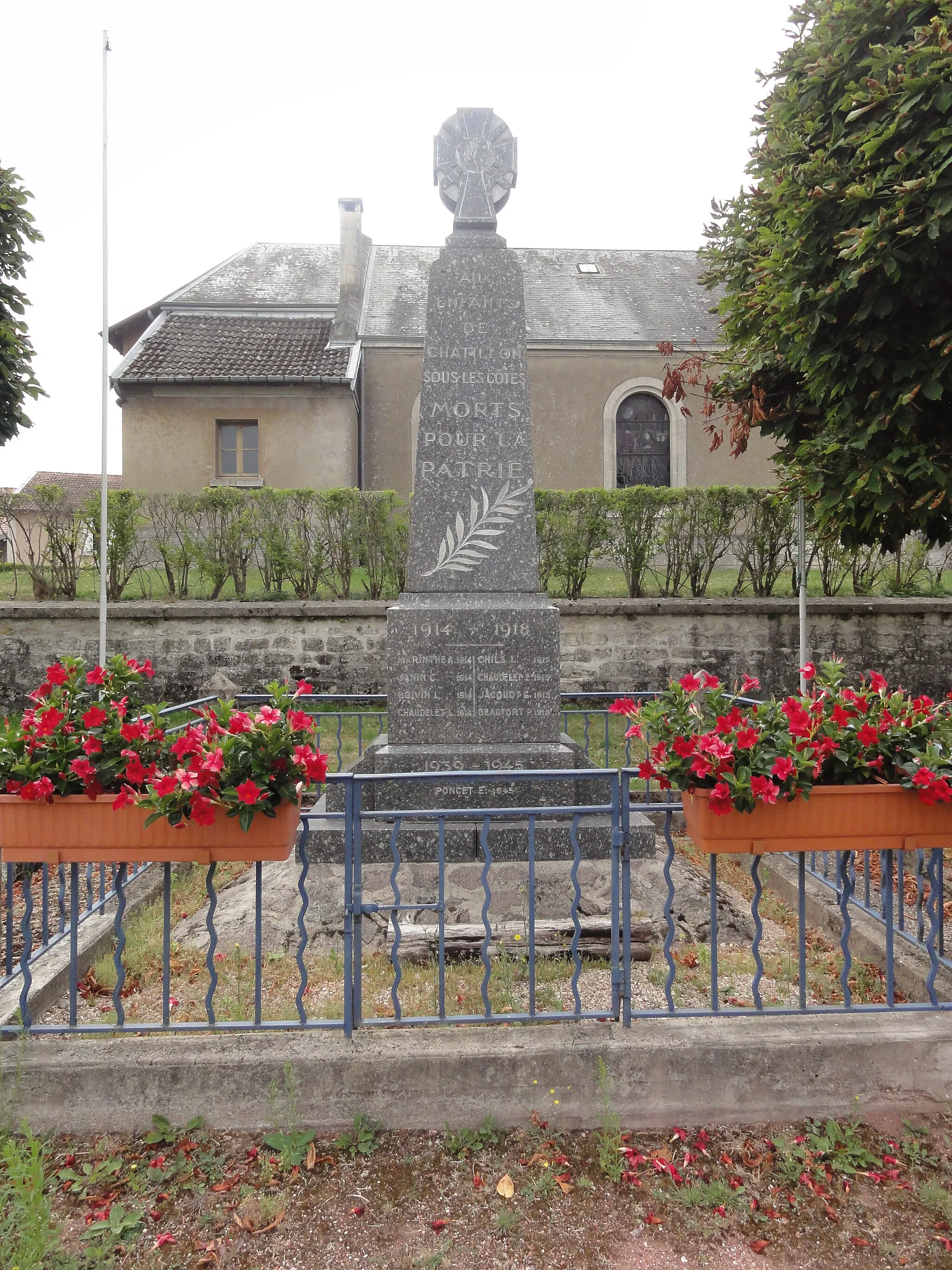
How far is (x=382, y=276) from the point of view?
18734 millimetres

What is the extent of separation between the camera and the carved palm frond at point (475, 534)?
5.04 m

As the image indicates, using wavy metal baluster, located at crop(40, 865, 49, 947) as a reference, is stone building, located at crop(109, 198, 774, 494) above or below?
above

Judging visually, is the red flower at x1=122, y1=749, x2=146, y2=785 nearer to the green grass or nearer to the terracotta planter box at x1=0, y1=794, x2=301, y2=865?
the terracotta planter box at x1=0, y1=794, x2=301, y2=865

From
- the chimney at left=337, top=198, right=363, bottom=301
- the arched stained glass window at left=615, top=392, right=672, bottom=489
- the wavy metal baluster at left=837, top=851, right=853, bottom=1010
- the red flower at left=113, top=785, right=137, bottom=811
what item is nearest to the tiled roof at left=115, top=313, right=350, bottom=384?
the chimney at left=337, top=198, right=363, bottom=301

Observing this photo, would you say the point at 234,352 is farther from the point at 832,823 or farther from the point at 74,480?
the point at 74,480

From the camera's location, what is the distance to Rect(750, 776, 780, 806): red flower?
2680 millimetres

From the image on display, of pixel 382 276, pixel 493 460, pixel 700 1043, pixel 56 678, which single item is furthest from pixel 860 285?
pixel 382 276

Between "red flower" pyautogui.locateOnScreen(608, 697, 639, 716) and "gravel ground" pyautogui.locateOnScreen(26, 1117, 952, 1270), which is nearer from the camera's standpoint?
"gravel ground" pyautogui.locateOnScreen(26, 1117, 952, 1270)

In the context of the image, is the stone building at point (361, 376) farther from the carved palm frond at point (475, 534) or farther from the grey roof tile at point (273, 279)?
the carved palm frond at point (475, 534)

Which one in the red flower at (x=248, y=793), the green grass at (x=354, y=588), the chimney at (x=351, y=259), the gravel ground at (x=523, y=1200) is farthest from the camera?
the chimney at (x=351, y=259)

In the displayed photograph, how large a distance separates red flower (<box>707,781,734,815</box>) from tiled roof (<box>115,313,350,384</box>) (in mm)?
13860

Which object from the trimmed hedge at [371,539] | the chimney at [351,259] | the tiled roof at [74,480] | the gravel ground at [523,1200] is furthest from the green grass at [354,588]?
the tiled roof at [74,480]

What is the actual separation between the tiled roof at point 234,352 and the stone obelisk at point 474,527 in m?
10.4

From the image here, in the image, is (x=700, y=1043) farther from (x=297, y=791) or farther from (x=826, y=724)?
(x=297, y=791)
